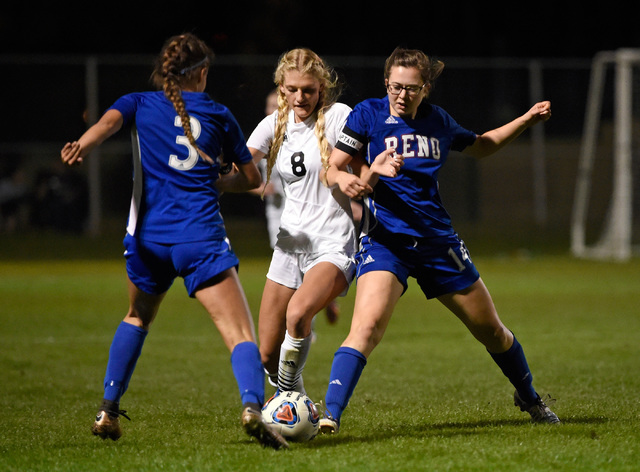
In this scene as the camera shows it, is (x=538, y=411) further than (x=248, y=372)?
Yes

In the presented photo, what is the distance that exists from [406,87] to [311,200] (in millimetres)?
835

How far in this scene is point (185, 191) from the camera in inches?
185

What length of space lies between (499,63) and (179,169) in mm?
18376

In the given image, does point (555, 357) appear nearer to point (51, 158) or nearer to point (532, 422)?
point (532, 422)

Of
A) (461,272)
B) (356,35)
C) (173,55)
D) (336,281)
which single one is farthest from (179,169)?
(356,35)

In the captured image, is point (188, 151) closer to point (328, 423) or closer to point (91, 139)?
point (91, 139)

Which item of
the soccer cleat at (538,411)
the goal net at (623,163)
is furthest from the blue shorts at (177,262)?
the goal net at (623,163)

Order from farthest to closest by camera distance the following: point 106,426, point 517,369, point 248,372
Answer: point 517,369 < point 106,426 < point 248,372

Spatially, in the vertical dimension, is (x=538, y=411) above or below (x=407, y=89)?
below

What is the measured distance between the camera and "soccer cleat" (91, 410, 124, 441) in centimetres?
487

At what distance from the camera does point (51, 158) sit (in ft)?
69.8

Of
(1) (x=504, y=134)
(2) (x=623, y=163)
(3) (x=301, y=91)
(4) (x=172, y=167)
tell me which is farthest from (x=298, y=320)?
(2) (x=623, y=163)

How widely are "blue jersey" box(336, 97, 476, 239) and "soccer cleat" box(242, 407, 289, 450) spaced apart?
1252mm

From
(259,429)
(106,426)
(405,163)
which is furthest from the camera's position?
(405,163)
